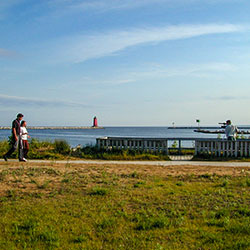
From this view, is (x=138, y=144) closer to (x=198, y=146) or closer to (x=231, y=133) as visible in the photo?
(x=198, y=146)

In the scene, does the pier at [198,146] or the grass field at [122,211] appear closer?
the grass field at [122,211]

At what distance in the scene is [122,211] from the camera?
666cm

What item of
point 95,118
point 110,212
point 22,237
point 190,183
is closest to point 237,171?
point 190,183

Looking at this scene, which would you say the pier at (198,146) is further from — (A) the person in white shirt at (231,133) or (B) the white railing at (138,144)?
(A) the person in white shirt at (231,133)

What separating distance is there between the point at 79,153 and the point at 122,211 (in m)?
11.2

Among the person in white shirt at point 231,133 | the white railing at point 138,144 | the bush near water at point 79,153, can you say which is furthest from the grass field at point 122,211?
the person in white shirt at point 231,133

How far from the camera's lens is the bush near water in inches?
658

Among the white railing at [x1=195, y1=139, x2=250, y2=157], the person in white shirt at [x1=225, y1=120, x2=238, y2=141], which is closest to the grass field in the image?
the white railing at [x1=195, y1=139, x2=250, y2=157]

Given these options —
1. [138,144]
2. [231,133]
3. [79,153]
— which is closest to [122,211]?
[79,153]

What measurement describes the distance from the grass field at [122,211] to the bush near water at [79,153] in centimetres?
629

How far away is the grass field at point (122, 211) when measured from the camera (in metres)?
5.21

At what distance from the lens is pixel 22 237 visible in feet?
17.6

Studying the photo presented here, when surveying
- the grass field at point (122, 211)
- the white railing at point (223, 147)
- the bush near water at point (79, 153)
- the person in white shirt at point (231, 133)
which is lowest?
the grass field at point (122, 211)

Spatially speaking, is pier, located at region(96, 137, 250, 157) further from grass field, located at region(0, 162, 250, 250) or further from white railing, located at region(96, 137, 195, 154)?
grass field, located at region(0, 162, 250, 250)
